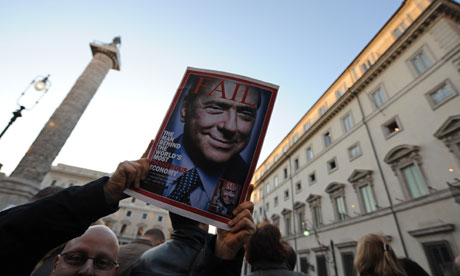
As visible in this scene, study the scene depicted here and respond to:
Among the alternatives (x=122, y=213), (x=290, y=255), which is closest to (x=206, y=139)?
(x=290, y=255)

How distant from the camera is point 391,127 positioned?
14.6m

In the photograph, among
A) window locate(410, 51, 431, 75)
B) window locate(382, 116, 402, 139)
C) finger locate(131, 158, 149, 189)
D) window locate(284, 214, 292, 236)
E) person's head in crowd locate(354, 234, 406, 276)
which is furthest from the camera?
window locate(284, 214, 292, 236)

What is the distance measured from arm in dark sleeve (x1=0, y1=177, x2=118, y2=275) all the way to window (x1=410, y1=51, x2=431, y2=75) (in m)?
17.7

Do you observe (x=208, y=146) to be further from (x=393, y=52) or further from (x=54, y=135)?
(x=393, y=52)

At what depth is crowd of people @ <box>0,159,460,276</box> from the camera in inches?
37.2

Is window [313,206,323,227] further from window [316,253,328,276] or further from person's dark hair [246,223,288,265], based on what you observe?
person's dark hair [246,223,288,265]

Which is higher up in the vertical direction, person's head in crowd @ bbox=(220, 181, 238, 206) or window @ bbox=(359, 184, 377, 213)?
window @ bbox=(359, 184, 377, 213)

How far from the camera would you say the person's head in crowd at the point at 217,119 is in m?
1.44

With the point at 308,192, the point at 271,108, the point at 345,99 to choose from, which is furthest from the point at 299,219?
the point at 271,108

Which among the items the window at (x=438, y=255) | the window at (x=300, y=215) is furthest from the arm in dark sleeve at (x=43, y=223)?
the window at (x=300, y=215)

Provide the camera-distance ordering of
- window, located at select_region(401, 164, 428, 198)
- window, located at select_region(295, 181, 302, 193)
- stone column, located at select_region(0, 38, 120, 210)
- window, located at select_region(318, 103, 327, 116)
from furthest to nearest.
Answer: window, located at select_region(295, 181, 302, 193), window, located at select_region(318, 103, 327, 116), window, located at select_region(401, 164, 428, 198), stone column, located at select_region(0, 38, 120, 210)

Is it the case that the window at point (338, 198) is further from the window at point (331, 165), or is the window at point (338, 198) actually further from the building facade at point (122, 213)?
the building facade at point (122, 213)

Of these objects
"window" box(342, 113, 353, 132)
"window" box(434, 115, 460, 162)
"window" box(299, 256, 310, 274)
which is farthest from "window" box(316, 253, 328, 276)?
"window" box(434, 115, 460, 162)

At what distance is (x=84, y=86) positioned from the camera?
15.7 meters
